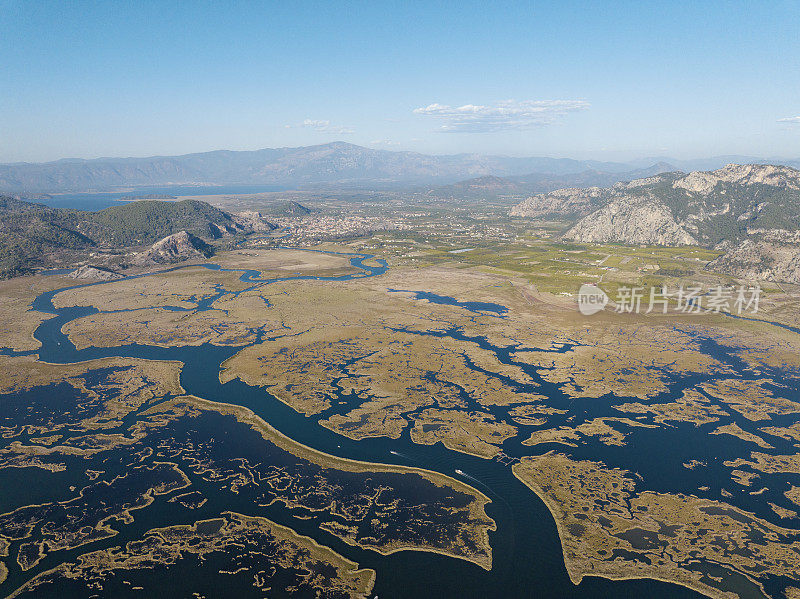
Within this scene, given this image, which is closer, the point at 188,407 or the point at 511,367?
the point at 188,407

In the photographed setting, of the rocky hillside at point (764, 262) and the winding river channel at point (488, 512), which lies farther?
the rocky hillside at point (764, 262)

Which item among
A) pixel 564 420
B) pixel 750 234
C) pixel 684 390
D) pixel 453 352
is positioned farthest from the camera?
pixel 750 234

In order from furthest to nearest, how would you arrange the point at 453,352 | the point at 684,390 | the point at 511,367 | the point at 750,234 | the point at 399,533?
the point at 750,234, the point at 453,352, the point at 511,367, the point at 684,390, the point at 399,533

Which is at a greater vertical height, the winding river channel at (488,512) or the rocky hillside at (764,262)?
the rocky hillside at (764,262)

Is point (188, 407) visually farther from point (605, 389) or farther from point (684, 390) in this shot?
point (684, 390)

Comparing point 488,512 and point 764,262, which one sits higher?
point 764,262

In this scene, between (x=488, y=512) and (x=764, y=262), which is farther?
(x=764, y=262)

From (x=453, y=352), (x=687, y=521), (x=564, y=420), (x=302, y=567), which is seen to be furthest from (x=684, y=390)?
(x=302, y=567)

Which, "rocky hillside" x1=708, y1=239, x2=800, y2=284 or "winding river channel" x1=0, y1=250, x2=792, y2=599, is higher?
"rocky hillside" x1=708, y1=239, x2=800, y2=284
